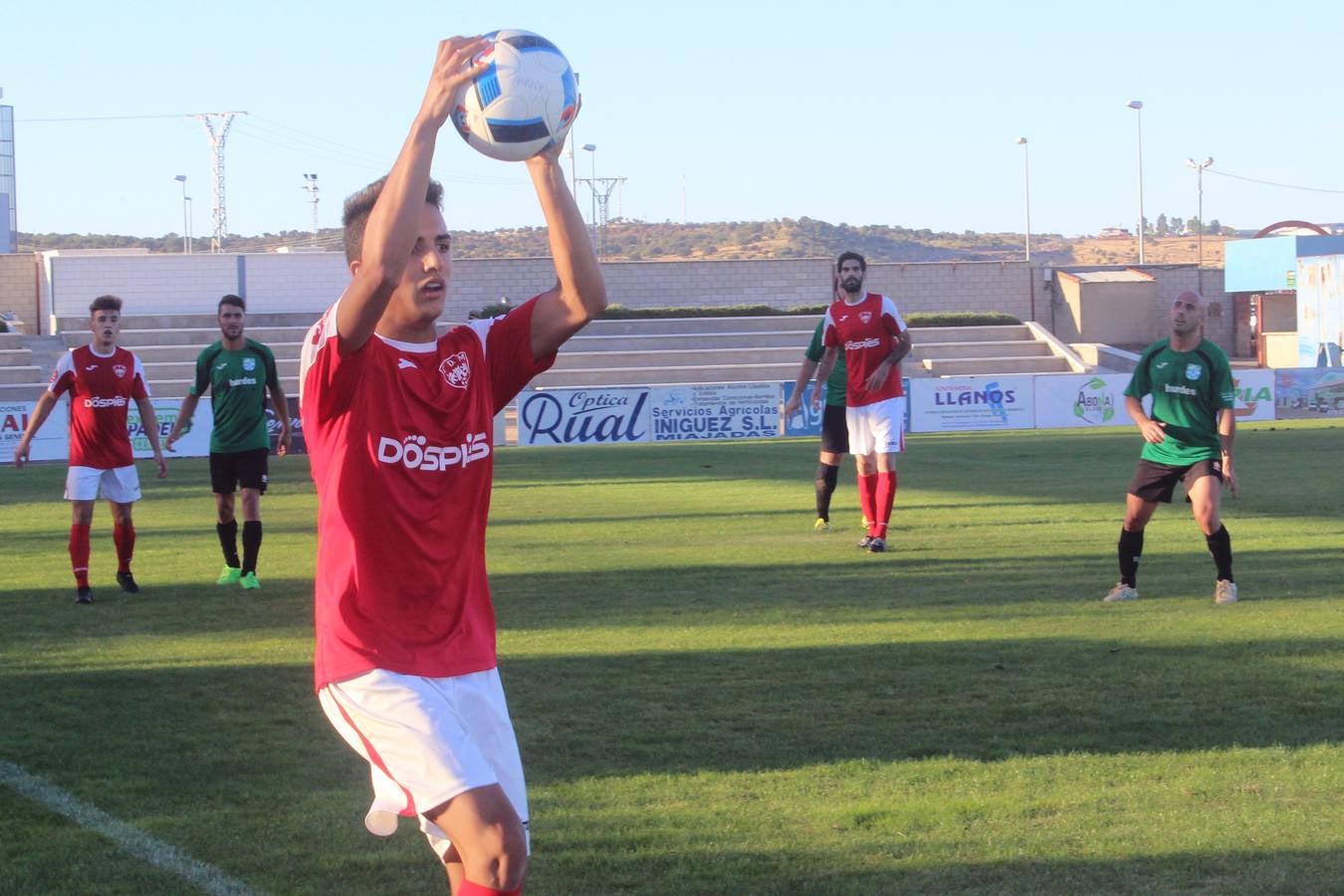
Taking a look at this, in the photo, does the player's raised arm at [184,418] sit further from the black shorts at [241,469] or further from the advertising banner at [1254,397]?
the advertising banner at [1254,397]

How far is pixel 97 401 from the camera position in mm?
11141

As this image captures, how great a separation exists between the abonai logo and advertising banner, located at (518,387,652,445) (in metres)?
29.2

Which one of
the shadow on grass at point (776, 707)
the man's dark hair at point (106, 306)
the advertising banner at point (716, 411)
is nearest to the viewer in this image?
the shadow on grass at point (776, 707)

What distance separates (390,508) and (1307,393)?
117 ft

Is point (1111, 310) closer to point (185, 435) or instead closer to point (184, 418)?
point (185, 435)

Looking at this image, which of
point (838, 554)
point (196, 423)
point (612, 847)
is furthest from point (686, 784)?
point (196, 423)

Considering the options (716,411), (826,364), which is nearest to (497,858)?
(826,364)

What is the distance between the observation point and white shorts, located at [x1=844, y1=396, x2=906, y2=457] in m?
12.9

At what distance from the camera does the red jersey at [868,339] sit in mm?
12906

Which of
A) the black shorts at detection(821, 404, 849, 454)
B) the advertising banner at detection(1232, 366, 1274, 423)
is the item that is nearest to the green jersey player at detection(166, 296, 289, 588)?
the black shorts at detection(821, 404, 849, 454)

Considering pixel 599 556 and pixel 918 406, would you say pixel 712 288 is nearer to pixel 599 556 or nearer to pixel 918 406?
pixel 918 406

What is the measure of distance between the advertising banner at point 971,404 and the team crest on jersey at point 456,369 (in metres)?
30.5

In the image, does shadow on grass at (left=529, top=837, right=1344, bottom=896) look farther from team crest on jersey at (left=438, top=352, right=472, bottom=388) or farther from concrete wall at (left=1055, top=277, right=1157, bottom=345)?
concrete wall at (left=1055, top=277, right=1157, bottom=345)

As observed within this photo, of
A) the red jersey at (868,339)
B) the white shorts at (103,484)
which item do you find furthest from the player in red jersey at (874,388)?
the white shorts at (103,484)
